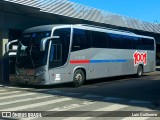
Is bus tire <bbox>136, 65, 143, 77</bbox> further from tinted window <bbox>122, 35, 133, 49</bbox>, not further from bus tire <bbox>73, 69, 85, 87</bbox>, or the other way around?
bus tire <bbox>73, 69, 85, 87</bbox>

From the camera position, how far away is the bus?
1772 centimetres

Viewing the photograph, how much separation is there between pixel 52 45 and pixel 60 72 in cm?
142

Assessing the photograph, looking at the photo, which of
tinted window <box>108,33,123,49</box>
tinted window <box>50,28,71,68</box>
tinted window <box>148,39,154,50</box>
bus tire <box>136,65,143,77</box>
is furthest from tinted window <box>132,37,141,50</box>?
A: tinted window <box>50,28,71,68</box>

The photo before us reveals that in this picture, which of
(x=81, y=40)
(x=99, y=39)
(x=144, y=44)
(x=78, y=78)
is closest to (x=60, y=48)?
(x=81, y=40)

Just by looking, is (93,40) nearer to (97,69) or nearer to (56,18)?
(97,69)

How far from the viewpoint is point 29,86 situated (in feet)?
64.3

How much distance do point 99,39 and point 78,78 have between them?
3195 millimetres

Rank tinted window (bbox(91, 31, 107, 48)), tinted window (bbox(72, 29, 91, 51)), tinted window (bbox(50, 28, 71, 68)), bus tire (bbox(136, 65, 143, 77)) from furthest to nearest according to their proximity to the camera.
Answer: bus tire (bbox(136, 65, 143, 77))
tinted window (bbox(91, 31, 107, 48))
tinted window (bbox(72, 29, 91, 51))
tinted window (bbox(50, 28, 71, 68))

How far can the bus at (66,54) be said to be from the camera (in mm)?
17719

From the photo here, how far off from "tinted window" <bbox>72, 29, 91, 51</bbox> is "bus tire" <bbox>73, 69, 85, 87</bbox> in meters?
1.25

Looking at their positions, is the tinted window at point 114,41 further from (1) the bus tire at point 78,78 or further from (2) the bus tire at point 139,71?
(2) the bus tire at point 139,71

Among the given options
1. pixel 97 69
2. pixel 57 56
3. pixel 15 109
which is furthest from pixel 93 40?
pixel 15 109

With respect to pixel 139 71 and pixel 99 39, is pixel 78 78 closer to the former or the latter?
pixel 99 39

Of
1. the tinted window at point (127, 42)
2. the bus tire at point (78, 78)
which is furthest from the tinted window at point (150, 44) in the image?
the bus tire at point (78, 78)
